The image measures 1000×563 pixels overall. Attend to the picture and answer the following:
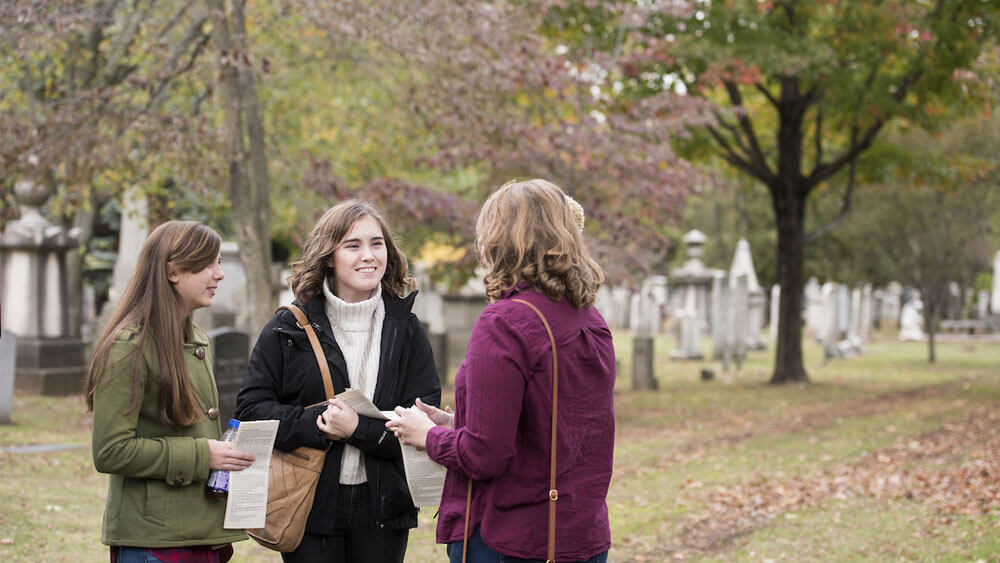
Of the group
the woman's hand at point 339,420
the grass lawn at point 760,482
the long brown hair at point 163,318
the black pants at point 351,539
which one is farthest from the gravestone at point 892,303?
the long brown hair at point 163,318

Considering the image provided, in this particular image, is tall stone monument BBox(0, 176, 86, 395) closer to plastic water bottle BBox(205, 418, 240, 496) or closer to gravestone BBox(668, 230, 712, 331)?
plastic water bottle BBox(205, 418, 240, 496)

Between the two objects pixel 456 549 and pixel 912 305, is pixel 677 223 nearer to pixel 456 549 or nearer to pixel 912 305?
pixel 456 549

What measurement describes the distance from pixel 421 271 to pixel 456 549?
18884 millimetres

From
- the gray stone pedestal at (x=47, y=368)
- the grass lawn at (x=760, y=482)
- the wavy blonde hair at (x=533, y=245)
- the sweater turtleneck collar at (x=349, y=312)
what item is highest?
the wavy blonde hair at (x=533, y=245)

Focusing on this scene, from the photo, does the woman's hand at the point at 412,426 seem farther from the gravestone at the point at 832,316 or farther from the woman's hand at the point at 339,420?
the gravestone at the point at 832,316

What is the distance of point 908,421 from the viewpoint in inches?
515

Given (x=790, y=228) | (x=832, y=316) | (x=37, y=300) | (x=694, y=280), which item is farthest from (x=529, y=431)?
(x=832, y=316)

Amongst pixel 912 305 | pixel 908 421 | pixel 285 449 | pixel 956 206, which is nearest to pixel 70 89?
pixel 908 421

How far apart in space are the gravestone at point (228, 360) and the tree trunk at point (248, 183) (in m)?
0.21

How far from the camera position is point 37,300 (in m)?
14.9

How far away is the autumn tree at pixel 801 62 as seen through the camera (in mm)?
15423

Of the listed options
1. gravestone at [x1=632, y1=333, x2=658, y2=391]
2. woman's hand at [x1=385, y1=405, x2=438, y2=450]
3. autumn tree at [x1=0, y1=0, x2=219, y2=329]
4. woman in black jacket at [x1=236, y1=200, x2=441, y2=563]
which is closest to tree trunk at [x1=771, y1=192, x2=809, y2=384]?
gravestone at [x1=632, y1=333, x2=658, y2=391]

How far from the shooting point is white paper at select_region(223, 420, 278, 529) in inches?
121

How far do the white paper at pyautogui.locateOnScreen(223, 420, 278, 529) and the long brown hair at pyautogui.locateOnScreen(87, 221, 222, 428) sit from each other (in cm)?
17
